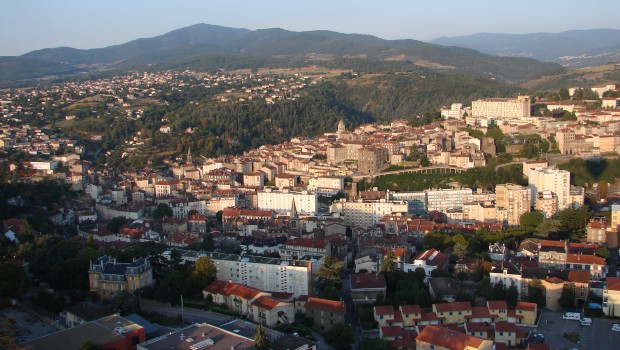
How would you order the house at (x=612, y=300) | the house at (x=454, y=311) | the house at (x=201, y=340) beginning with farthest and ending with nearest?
the house at (x=612, y=300) → the house at (x=454, y=311) → the house at (x=201, y=340)

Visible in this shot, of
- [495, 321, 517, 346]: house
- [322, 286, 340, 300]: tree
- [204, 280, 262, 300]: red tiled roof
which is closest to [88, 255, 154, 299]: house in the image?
[204, 280, 262, 300]: red tiled roof

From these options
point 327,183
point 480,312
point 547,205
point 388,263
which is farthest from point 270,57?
point 480,312

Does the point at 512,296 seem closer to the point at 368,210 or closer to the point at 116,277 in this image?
the point at 116,277

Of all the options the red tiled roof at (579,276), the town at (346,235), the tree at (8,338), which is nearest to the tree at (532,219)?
the town at (346,235)

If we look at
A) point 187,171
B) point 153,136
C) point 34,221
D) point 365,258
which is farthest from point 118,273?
point 153,136

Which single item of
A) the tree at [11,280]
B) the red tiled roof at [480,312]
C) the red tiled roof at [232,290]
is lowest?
the red tiled roof at [480,312]

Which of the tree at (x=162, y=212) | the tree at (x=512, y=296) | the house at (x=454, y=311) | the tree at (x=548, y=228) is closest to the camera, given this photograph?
the house at (x=454, y=311)

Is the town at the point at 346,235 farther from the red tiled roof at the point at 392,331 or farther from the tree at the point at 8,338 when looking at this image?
the tree at the point at 8,338

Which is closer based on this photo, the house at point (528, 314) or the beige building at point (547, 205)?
the house at point (528, 314)
